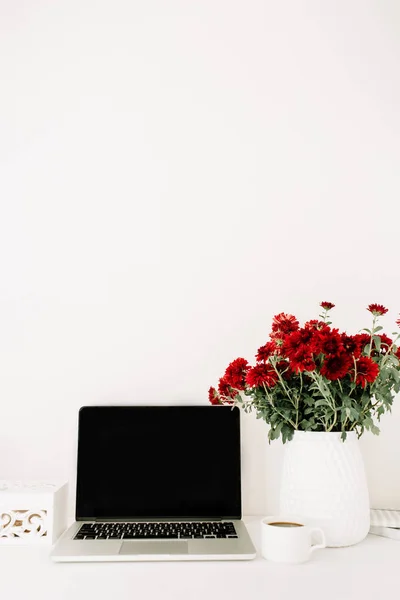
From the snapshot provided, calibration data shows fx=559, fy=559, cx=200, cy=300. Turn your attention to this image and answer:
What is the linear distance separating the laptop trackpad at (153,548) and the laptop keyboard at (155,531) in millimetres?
30

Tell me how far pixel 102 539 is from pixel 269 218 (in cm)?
81

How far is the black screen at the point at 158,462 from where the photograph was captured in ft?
3.89

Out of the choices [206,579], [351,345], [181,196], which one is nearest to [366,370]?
[351,345]

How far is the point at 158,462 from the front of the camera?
121cm

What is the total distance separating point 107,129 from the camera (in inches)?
54.4

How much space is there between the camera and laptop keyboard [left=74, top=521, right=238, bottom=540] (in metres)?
1.03

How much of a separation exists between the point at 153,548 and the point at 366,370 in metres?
0.48

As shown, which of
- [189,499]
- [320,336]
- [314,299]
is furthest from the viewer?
[314,299]

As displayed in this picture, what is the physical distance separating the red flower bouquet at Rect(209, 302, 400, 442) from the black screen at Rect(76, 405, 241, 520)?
149mm

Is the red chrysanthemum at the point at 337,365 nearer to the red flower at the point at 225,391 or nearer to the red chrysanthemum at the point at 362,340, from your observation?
the red chrysanthemum at the point at 362,340

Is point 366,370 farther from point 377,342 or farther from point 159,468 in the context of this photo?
point 159,468

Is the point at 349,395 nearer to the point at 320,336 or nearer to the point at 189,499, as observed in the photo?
the point at 320,336

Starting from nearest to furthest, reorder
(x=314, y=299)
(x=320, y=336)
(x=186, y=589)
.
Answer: (x=186, y=589) < (x=320, y=336) < (x=314, y=299)

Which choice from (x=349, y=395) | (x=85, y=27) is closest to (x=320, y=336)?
(x=349, y=395)
